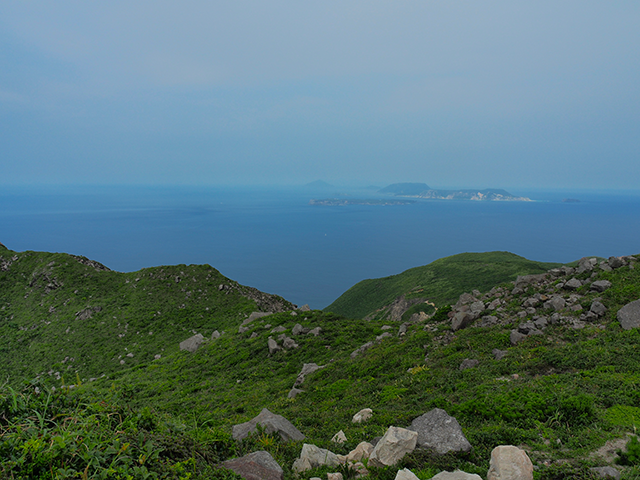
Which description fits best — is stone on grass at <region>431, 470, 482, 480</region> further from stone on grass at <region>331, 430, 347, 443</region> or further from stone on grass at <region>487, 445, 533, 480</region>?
stone on grass at <region>331, 430, 347, 443</region>

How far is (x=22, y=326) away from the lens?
126ft

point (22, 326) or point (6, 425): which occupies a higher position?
point (6, 425)

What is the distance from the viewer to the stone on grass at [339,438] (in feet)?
30.9

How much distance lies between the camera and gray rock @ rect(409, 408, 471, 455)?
809 centimetres

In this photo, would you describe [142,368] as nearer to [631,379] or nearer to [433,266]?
[631,379]

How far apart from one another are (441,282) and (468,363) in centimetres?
6830

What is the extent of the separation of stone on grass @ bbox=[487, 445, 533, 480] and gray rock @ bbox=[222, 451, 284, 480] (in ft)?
14.4

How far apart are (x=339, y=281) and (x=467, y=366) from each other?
178 meters

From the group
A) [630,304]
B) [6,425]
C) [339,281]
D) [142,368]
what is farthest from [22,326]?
[339,281]

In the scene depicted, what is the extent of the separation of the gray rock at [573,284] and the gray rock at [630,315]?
368 cm

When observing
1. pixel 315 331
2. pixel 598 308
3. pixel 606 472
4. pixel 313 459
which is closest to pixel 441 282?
pixel 315 331

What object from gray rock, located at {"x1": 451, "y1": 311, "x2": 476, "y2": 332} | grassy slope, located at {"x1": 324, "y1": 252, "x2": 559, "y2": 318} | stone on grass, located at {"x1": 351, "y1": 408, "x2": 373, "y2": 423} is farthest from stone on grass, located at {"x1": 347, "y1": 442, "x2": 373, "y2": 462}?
grassy slope, located at {"x1": 324, "y1": 252, "x2": 559, "y2": 318}

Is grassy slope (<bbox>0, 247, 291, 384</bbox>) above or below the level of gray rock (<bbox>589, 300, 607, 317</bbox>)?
below

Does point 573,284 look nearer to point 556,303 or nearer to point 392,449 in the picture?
point 556,303
